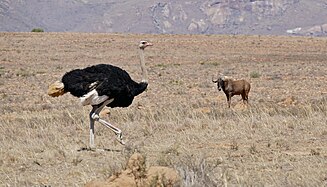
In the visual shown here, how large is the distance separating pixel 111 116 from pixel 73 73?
385 centimetres

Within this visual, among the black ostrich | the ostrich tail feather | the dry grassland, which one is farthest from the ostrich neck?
the ostrich tail feather

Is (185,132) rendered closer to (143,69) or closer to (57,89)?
(143,69)

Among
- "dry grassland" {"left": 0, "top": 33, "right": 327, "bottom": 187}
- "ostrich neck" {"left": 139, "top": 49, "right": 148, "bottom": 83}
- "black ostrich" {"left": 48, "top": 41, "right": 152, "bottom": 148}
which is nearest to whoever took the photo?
"dry grassland" {"left": 0, "top": 33, "right": 327, "bottom": 187}

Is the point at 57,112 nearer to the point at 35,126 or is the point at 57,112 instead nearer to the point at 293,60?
the point at 35,126

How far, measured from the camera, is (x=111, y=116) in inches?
623

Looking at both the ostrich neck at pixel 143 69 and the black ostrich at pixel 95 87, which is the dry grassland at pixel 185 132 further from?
the ostrich neck at pixel 143 69

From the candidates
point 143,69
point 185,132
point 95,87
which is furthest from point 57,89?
point 185,132

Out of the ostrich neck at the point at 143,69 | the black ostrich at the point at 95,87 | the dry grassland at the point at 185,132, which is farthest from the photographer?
the ostrich neck at the point at 143,69

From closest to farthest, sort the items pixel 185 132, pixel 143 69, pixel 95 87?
1. pixel 95 87
2. pixel 143 69
3. pixel 185 132

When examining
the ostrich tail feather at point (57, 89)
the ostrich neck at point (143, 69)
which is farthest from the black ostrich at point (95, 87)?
the ostrich neck at point (143, 69)

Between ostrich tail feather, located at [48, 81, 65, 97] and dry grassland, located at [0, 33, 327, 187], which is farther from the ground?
ostrich tail feather, located at [48, 81, 65, 97]

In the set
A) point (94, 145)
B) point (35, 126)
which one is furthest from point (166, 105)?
point (94, 145)

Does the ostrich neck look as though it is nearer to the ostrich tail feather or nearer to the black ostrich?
the black ostrich

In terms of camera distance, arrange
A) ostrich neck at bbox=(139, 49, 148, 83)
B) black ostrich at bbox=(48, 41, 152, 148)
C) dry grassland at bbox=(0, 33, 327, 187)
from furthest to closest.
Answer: ostrich neck at bbox=(139, 49, 148, 83), black ostrich at bbox=(48, 41, 152, 148), dry grassland at bbox=(0, 33, 327, 187)
